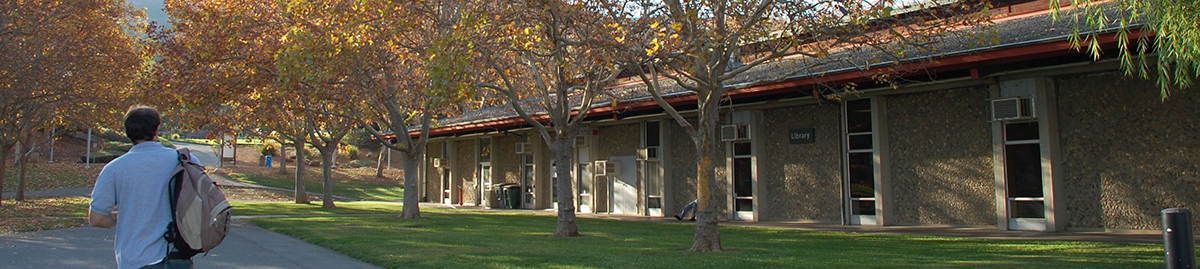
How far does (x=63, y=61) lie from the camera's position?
2261 cm

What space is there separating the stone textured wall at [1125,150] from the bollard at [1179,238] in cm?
950

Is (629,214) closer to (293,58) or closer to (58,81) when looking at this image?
(293,58)

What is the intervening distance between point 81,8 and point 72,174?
20630mm

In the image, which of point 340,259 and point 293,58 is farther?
point 293,58

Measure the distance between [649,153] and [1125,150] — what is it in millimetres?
11937

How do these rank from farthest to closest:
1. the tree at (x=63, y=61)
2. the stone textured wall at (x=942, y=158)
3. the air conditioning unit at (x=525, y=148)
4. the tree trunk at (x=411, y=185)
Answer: the air conditioning unit at (x=525, y=148), the tree at (x=63, y=61), the tree trunk at (x=411, y=185), the stone textured wall at (x=942, y=158)

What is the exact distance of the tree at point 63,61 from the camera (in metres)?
21.0

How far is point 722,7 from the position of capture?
11.8 meters

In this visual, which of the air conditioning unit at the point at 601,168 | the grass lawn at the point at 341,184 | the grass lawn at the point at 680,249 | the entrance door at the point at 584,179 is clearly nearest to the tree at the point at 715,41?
the grass lawn at the point at 680,249

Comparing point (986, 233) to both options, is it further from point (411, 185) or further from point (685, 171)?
point (411, 185)

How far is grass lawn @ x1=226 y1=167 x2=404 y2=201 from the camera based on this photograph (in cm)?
4591

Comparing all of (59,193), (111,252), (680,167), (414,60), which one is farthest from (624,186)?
(59,193)

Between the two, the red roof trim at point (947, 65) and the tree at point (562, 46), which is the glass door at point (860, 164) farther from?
the tree at point (562, 46)

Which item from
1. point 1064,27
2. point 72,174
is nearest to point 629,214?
point 1064,27
